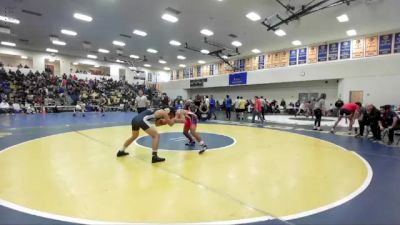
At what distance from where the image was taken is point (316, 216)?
2510mm

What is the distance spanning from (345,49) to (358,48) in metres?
0.83

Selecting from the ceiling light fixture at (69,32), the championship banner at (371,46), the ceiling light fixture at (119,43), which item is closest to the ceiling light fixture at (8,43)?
the ceiling light fixture at (69,32)

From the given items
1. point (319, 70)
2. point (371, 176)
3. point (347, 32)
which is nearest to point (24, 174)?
point (371, 176)

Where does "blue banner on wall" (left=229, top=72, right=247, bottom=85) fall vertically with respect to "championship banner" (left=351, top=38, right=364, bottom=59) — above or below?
below

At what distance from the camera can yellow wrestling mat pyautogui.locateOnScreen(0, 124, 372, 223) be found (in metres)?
2.61

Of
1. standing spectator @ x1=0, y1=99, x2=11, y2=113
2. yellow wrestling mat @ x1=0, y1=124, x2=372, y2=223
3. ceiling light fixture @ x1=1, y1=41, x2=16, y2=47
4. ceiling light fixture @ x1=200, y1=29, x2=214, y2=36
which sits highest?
ceiling light fixture @ x1=1, y1=41, x2=16, y2=47

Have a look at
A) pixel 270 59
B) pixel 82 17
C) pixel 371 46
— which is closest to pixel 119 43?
pixel 82 17

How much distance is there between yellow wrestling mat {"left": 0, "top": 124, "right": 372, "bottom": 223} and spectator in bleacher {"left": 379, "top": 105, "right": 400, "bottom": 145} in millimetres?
2619

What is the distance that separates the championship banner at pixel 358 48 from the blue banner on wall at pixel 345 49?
316mm

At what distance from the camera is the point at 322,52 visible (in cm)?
1927

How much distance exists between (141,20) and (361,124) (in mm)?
12668

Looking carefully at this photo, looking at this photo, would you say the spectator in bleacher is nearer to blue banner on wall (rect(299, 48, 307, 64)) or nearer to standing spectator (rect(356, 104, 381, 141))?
standing spectator (rect(356, 104, 381, 141))

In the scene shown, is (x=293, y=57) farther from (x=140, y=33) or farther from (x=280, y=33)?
(x=140, y=33)

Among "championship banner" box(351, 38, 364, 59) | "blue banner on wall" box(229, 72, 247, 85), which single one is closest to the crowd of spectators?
"blue banner on wall" box(229, 72, 247, 85)
